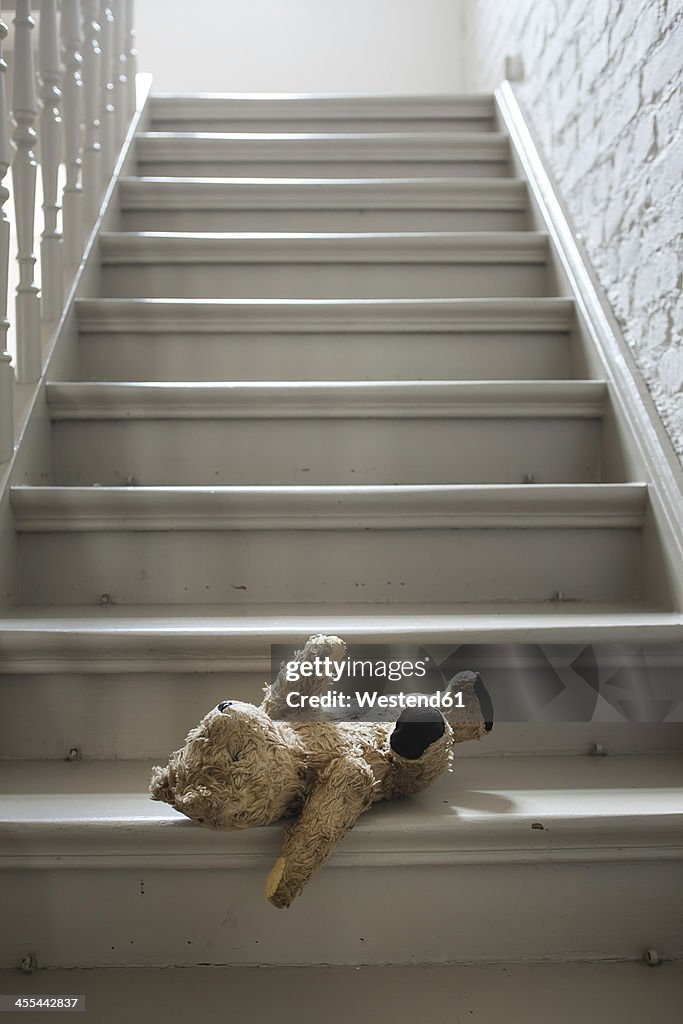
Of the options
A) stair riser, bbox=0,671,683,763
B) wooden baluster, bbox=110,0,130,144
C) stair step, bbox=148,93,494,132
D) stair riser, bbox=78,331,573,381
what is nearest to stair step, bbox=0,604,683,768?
stair riser, bbox=0,671,683,763

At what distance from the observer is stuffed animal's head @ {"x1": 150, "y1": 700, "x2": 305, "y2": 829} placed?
2.88ft

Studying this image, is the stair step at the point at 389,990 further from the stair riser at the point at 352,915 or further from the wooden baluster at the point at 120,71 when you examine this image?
the wooden baluster at the point at 120,71

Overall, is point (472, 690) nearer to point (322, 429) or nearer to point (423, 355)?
point (322, 429)

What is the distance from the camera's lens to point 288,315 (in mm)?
1886

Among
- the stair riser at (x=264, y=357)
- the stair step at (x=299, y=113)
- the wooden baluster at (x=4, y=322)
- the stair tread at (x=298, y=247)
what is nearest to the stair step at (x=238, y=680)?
the wooden baluster at (x=4, y=322)

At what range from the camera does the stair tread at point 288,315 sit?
187 centimetres

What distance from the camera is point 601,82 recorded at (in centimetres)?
190

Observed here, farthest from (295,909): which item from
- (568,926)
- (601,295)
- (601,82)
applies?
(601,82)

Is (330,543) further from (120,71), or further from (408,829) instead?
(120,71)

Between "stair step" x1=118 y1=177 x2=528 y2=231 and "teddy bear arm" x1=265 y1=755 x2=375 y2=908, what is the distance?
5.80 ft

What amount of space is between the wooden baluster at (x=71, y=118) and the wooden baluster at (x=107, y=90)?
36cm

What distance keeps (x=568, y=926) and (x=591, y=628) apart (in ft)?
1.24

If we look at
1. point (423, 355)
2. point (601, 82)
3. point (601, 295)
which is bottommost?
point (423, 355)

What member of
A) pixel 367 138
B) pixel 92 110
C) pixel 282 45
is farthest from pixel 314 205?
pixel 282 45
